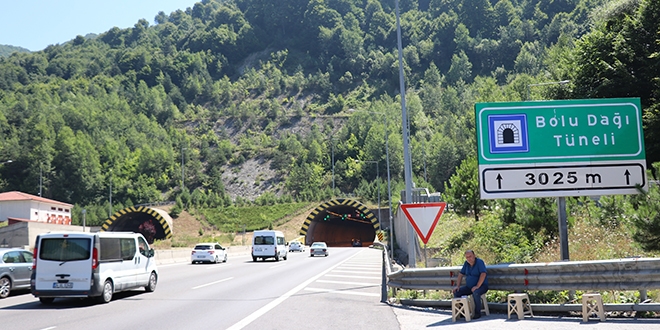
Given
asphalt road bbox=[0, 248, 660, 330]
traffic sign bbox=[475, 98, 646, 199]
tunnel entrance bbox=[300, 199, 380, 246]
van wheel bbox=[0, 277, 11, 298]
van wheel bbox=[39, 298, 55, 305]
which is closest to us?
asphalt road bbox=[0, 248, 660, 330]

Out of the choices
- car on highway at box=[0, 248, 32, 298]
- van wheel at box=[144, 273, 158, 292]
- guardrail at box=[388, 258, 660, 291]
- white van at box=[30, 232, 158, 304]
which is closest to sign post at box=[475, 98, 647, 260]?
Answer: guardrail at box=[388, 258, 660, 291]

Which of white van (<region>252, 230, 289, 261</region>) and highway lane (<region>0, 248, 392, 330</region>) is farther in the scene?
white van (<region>252, 230, 289, 261</region>)

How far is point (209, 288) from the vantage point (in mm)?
21234

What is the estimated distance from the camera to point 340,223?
109m

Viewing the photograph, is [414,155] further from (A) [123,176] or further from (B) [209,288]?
(B) [209,288]

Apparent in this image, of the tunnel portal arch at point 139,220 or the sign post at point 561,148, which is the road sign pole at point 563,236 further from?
A: the tunnel portal arch at point 139,220

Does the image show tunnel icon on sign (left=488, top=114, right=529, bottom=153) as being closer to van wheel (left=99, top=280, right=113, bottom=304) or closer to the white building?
van wheel (left=99, top=280, right=113, bottom=304)

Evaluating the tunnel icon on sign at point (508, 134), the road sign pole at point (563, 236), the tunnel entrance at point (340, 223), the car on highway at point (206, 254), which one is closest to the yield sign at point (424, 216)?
the tunnel icon on sign at point (508, 134)

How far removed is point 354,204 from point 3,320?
74226 millimetres

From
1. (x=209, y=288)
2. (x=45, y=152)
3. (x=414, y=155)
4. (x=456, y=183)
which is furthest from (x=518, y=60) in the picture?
(x=209, y=288)

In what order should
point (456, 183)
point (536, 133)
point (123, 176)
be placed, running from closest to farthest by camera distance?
point (536, 133) → point (456, 183) → point (123, 176)

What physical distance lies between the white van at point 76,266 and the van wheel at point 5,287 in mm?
3011

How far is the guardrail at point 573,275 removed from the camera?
10172 millimetres

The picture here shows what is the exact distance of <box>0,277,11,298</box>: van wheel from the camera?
19.0m
